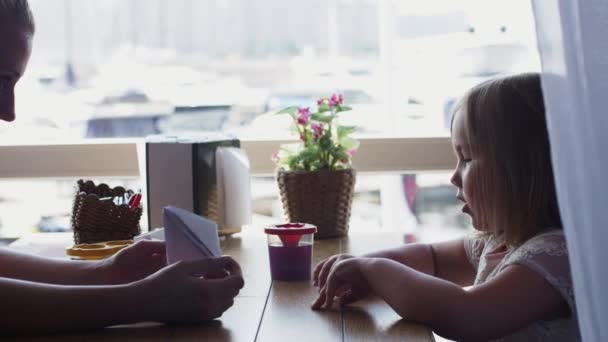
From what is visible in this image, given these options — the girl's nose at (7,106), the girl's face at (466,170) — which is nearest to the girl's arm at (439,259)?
the girl's face at (466,170)

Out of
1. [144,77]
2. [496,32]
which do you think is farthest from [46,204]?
[496,32]

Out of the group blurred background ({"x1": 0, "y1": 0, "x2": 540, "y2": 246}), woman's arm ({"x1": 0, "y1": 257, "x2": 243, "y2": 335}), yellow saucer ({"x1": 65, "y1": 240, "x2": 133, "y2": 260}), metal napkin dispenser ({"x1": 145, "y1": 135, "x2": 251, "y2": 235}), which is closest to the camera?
woman's arm ({"x1": 0, "y1": 257, "x2": 243, "y2": 335})

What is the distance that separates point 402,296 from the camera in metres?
1.25

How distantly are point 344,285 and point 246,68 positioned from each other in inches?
54.1

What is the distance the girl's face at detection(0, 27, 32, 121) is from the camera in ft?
4.50

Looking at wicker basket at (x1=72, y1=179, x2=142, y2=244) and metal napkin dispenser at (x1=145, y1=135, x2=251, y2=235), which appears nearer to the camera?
wicker basket at (x1=72, y1=179, x2=142, y2=244)

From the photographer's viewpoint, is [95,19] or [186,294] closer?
[186,294]

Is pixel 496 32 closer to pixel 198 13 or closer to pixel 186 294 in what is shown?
pixel 198 13

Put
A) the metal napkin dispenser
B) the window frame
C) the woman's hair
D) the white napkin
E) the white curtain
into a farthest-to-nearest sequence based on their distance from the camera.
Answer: the window frame → the metal napkin dispenser → the woman's hair → the white napkin → the white curtain

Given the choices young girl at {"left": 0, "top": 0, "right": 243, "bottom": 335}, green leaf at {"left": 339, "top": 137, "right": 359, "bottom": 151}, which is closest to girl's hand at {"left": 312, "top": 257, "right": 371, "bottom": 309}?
young girl at {"left": 0, "top": 0, "right": 243, "bottom": 335}

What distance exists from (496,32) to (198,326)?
1.63 meters

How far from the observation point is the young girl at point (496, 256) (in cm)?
123

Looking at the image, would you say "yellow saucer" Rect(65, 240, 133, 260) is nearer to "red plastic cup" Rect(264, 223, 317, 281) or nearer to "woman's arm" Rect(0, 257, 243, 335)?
"red plastic cup" Rect(264, 223, 317, 281)

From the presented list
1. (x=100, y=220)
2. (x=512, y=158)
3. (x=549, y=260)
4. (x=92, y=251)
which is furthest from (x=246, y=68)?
(x=549, y=260)
